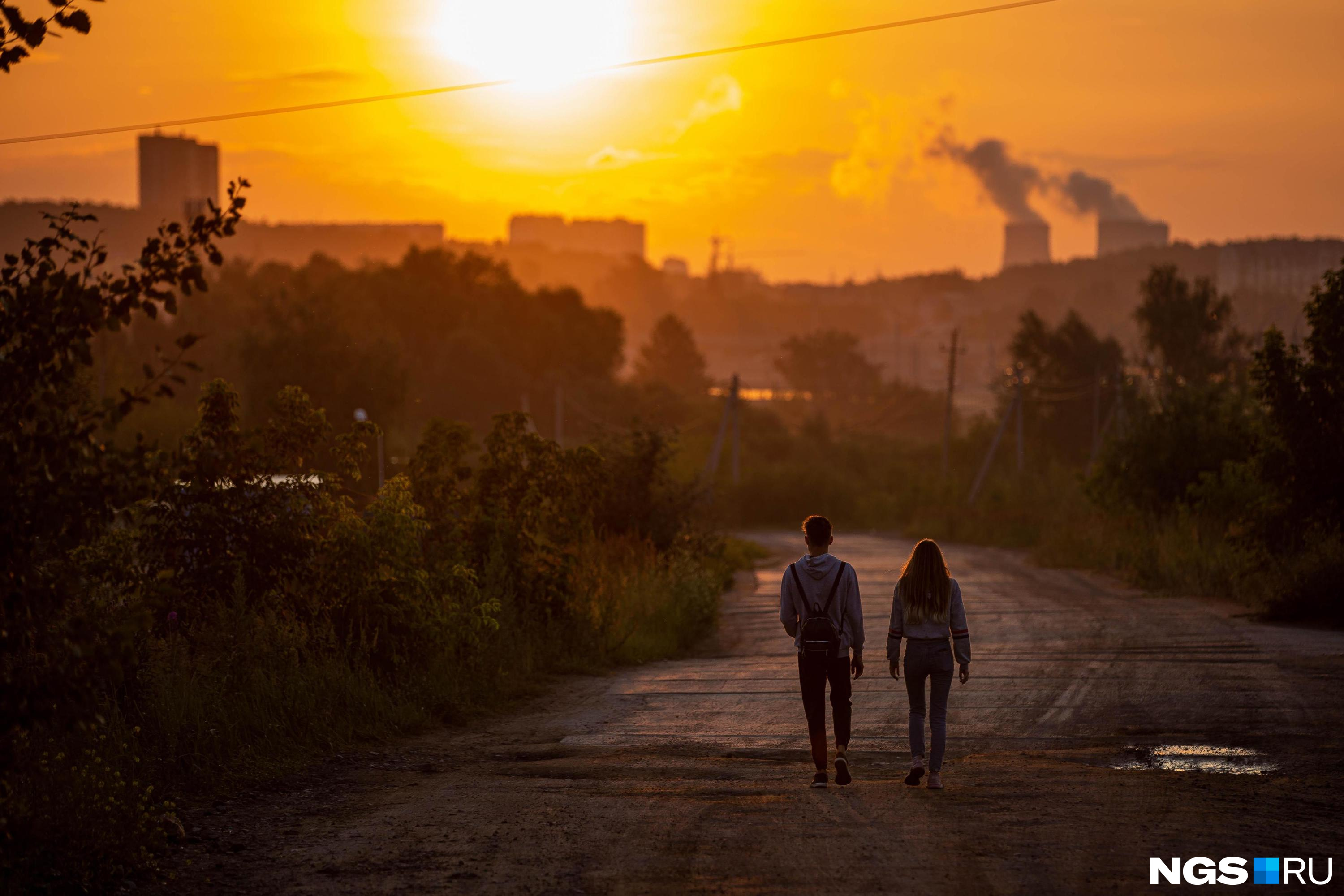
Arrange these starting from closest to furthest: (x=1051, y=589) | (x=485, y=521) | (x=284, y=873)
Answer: (x=284, y=873) → (x=485, y=521) → (x=1051, y=589)

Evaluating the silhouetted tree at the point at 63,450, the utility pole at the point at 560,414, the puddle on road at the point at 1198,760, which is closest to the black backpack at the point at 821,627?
the puddle on road at the point at 1198,760

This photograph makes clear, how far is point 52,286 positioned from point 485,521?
9.24 meters

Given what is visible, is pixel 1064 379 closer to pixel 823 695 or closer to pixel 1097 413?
pixel 1097 413

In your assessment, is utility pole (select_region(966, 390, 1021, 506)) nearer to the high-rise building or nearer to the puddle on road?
the puddle on road

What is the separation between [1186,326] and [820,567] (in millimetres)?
69106

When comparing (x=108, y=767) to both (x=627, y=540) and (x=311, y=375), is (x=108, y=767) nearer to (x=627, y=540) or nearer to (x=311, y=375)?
(x=627, y=540)

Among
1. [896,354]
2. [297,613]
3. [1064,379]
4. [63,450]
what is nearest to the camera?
[63,450]

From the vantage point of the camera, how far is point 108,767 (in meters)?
7.50

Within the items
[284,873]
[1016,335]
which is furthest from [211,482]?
[1016,335]

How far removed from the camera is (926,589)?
822 cm

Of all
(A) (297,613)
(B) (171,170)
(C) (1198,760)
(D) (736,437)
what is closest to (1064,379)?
(D) (736,437)

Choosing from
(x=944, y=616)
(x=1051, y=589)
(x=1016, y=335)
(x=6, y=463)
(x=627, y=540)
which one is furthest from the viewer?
(x=1016, y=335)

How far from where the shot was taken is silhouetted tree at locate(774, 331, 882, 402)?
123875 millimetres

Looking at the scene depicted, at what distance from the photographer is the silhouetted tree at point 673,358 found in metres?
123
